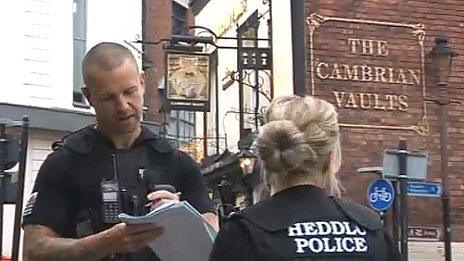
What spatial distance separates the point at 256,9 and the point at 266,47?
141cm

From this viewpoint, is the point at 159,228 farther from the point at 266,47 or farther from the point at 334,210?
the point at 266,47

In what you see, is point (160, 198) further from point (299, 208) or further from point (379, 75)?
point (379, 75)

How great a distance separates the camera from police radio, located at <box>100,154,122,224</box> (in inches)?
140

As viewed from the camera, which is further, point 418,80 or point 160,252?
point 418,80

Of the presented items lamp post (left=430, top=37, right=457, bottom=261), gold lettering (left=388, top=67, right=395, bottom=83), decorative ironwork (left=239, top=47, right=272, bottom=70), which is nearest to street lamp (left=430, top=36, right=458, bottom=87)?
lamp post (left=430, top=37, right=457, bottom=261)

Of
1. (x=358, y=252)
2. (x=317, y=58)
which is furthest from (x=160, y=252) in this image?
(x=317, y=58)

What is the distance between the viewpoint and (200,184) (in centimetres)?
382

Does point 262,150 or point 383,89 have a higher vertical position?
point 383,89

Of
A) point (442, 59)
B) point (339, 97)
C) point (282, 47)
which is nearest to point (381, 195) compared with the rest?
point (339, 97)

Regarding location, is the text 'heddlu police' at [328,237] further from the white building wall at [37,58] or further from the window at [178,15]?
the window at [178,15]

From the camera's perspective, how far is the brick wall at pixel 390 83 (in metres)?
16.7

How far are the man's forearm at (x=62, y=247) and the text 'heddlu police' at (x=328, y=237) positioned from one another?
2.11ft

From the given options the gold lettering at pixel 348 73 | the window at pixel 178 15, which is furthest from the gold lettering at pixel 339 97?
the window at pixel 178 15

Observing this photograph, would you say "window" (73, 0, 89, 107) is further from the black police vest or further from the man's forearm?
the black police vest
